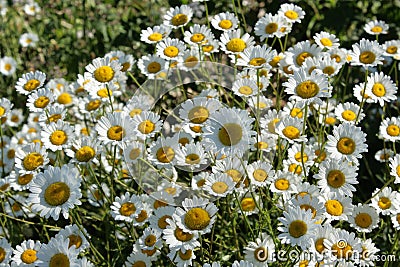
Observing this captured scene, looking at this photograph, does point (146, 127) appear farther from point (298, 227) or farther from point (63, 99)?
point (63, 99)

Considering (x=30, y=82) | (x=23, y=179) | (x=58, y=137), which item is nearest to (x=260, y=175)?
(x=58, y=137)

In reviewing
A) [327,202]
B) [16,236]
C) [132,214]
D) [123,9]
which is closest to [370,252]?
[327,202]

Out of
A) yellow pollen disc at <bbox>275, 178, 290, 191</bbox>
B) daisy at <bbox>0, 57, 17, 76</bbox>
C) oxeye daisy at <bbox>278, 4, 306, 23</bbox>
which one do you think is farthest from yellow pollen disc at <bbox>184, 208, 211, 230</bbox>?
daisy at <bbox>0, 57, 17, 76</bbox>

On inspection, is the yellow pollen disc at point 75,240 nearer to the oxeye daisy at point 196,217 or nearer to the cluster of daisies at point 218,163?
the cluster of daisies at point 218,163

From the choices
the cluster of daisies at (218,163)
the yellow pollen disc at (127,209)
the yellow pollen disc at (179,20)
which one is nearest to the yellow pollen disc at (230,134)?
the cluster of daisies at (218,163)

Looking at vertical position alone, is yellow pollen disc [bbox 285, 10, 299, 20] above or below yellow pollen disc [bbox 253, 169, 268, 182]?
above

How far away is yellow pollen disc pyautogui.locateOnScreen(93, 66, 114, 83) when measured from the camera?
2.34m

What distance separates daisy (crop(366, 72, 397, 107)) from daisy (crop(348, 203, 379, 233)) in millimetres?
526

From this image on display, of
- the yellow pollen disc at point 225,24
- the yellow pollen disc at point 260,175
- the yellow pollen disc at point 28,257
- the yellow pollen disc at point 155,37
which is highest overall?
the yellow pollen disc at point 225,24

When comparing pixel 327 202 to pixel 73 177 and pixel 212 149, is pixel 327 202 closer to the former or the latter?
pixel 212 149

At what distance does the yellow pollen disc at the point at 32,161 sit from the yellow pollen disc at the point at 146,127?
17.0 inches

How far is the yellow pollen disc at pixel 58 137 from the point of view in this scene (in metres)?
2.28

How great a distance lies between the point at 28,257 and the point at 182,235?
61 cm

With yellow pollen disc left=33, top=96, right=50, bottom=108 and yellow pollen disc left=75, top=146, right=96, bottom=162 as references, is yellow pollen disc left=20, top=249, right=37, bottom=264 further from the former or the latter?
yellow pollen disc left=33, top=96, right=50, bottom=108
